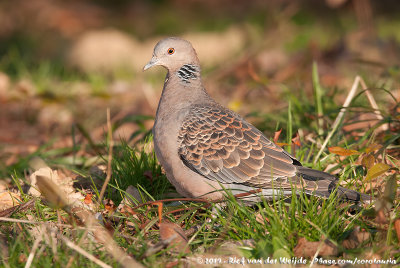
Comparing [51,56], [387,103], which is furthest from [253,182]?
[51,56]

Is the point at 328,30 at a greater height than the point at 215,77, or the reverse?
the point at 328,30

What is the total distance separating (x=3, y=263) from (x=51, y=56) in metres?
8.40

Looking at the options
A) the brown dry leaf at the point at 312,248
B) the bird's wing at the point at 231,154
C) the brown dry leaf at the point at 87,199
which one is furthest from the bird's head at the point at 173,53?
the brown dry leaf at the point at 312,248

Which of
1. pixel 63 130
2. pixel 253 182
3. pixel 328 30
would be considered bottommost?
pixel 63 130

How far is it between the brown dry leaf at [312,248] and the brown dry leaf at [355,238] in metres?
0.12

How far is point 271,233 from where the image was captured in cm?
299

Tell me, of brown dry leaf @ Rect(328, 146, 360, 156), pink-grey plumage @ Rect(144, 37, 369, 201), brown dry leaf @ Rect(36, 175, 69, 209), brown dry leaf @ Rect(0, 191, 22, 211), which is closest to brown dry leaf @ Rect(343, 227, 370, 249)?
pink-grey plumage @ Rect(144, 37, 369, 201)

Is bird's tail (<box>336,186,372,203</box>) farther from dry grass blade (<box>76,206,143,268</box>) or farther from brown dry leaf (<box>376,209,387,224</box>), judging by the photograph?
dry grass blade (<box>76,206,143,268</box>)

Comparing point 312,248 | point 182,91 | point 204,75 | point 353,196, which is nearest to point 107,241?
point 312,248

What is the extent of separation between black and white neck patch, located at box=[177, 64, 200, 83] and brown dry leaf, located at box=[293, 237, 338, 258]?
1799 mm

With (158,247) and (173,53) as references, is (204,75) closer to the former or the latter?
(173,53)

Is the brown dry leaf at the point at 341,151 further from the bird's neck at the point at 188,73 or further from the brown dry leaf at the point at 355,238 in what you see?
the bird's neck at the point at 188,73

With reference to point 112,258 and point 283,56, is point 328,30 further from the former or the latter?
point 112,258

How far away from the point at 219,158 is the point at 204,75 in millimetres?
3962
